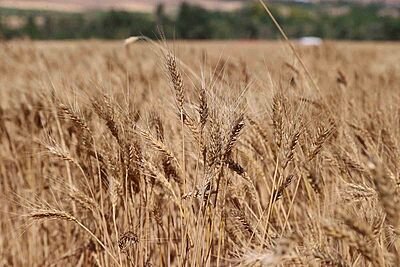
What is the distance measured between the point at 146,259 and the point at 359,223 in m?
0.66

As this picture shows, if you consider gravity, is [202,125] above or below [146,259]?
above

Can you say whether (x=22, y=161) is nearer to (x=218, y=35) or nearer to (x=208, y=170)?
(x=208, y=170)

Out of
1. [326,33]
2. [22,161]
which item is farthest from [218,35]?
[22,161]

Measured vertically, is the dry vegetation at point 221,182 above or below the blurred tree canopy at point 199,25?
below

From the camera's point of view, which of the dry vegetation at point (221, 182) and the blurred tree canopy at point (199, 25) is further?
the blurred tree canopy at point (199, 25)

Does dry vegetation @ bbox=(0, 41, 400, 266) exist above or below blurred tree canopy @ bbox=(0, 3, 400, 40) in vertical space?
below

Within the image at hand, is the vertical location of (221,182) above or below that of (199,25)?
below

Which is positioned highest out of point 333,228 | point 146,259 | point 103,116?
point 103,116

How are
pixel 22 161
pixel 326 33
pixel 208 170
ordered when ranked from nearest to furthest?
1. pixel 208 170
2. pixel 22 161
3. pixel 326 33

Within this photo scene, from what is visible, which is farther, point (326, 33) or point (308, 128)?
point (326, 33)

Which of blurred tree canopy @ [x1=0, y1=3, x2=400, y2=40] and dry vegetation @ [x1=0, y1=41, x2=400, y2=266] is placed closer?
dry vegetation @ [x1=0, y1=41, x2=400, y2=266]

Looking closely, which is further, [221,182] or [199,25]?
[199,25]

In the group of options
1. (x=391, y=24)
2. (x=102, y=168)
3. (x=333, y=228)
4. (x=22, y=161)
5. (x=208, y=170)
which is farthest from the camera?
(x=391, y=24)

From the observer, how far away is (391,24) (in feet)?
159
